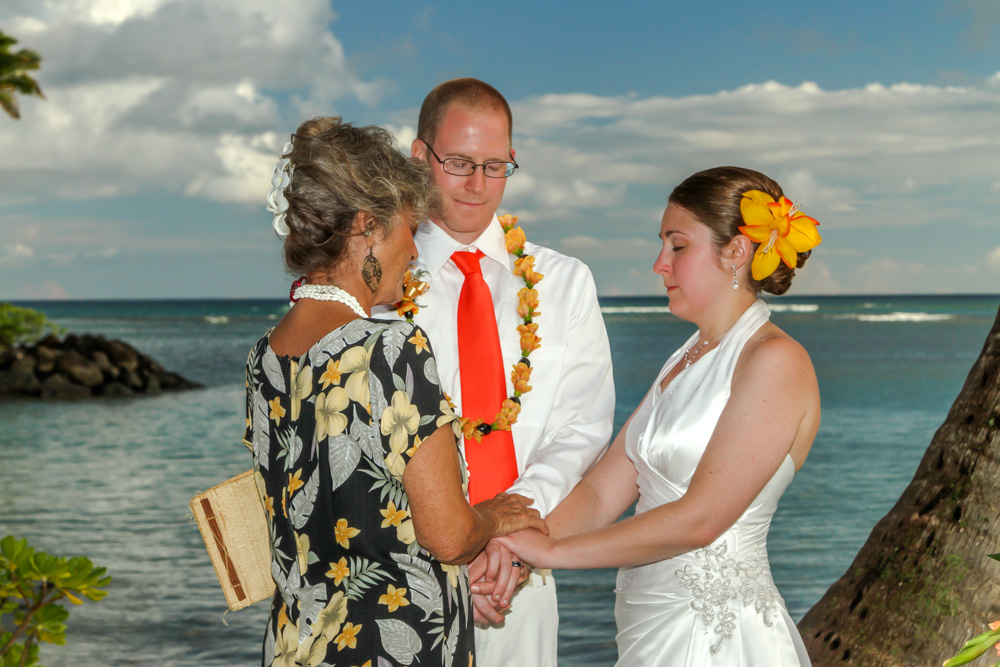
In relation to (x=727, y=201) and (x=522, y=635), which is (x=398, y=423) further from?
(x=522, y=635)

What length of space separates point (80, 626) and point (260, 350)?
20.1ft

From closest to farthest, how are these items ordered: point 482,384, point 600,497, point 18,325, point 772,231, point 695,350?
point 772,231 < point 695,350 < point 600,497 < point 482,384 < point 18,325

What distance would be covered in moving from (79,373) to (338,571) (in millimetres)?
25513

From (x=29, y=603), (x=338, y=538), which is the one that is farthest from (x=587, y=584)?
(x=338, y=538)

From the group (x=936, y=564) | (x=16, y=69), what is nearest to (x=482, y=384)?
(x=936, y=564)

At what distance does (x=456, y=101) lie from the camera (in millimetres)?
3006

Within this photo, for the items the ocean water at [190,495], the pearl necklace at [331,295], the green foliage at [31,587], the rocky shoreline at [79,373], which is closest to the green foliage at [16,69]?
the green foliage at [31,587]

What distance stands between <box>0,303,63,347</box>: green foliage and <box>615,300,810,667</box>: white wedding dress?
92.6ft

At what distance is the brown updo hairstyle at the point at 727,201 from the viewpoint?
2.48 m

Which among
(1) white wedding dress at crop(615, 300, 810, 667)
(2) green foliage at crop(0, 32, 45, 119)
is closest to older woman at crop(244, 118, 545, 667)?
(1) white wedding dress at crop(615, 300, 810, 667)

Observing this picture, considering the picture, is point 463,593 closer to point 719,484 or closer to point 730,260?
point 719,484

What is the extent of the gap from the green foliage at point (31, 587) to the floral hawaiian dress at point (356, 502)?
1.74 m

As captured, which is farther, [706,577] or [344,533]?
[706,577]

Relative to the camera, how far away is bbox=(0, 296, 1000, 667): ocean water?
693 cm
